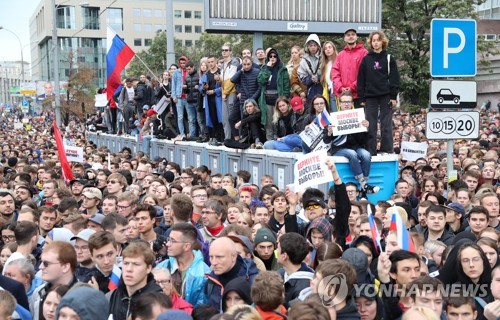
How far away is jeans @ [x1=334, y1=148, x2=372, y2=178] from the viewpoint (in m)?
11.0

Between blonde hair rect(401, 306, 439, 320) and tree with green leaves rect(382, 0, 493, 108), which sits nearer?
blonde hair rect(401, 306, 439, 320)

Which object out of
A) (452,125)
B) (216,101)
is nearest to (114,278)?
(452,125)

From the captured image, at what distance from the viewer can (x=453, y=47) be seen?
26.9 feet

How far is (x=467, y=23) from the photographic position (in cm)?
820

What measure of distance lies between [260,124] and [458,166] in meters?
3.81

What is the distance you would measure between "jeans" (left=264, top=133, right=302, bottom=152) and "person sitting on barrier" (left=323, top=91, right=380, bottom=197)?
A: 4.99 feet

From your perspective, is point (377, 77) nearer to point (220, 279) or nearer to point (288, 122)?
point (288, 122)

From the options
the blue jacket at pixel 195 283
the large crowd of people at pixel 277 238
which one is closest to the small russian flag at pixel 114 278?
the large crowd of people at pixel 277 238

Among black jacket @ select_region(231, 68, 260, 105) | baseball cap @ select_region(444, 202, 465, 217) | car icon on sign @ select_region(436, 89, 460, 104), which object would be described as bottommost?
baseball cap @ select_region(444, 202, 465, 217)

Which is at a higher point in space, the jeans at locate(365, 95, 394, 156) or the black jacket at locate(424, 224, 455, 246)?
the jeans at locate(365, 95, 394, 156)

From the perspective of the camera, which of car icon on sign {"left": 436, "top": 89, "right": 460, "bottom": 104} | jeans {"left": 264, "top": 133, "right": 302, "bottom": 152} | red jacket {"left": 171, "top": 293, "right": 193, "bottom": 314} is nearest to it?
red jacket {"left": 171, "top": 293, "right": 193, "bottom": 314}

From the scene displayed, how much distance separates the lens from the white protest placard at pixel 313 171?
809 centimetres

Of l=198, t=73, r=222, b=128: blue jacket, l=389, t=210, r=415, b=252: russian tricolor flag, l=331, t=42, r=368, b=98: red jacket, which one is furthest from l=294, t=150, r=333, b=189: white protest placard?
l=198, t=73, r=222, b=128: blue jacket

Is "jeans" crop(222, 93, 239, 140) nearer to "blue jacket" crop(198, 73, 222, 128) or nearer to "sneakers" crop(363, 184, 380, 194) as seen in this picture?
"blue jacket" crop(198, 73, 222, 128)
